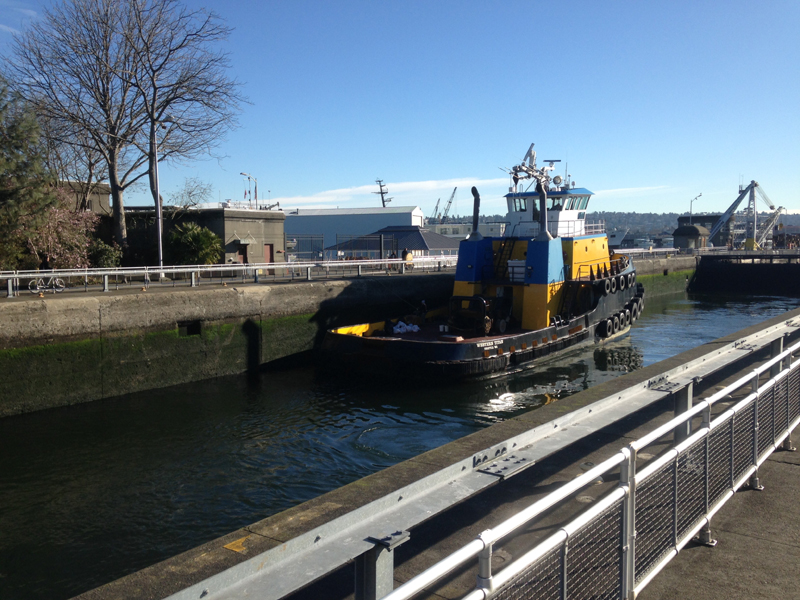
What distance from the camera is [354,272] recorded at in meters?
28.3

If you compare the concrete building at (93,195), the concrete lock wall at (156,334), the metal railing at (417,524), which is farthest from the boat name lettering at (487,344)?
the concrete building at (93,195)

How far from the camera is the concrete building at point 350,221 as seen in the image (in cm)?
6147

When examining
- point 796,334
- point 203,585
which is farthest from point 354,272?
point 203,585

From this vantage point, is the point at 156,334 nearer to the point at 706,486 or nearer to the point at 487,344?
the point at 487,344

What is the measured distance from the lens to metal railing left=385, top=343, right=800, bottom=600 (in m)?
2.81

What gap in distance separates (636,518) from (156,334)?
13473mm

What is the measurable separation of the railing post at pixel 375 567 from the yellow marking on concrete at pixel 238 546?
950mm

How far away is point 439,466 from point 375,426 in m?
7.98

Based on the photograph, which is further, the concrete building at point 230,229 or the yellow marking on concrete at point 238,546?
the concrete building at point 230,229

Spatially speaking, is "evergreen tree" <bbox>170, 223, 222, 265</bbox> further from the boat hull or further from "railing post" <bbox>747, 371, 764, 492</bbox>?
"railing post" <bbox>747, 371, 764, 492</bbox>

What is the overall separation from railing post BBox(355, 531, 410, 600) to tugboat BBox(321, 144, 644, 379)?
12.6 m

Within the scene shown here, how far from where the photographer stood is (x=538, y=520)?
198 inches

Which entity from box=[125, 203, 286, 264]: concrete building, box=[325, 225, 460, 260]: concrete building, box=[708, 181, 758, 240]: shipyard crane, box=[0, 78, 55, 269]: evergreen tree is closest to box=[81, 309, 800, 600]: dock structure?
box=[0, 78, 55, 269]: evergreen tree

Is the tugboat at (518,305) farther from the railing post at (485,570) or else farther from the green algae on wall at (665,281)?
the green algae on wall at (665,281)
